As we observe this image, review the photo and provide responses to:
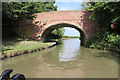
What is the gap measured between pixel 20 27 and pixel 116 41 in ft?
45.1

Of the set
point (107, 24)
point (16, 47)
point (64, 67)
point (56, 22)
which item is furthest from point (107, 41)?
point (16, 47)

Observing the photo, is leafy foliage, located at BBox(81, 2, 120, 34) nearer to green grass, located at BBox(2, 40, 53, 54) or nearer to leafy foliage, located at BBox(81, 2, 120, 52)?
leafy foliage, located at BBox(81, 2, 120, 52)

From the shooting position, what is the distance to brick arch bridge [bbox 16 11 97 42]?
1455cm

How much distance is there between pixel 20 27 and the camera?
56.4 ft

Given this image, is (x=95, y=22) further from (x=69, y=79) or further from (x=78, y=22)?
(x=69, y=79)

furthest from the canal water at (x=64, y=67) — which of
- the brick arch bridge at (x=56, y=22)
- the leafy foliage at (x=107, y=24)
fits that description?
the brick arch bridge at (x=56, y=22)

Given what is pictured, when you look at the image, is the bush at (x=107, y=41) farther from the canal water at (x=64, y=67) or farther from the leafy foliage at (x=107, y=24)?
the canal water at (x=64, y=67)

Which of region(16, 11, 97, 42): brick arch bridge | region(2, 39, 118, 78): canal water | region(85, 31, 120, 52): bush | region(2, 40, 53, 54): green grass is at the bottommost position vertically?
region(2, 39, 118, 78): canal water

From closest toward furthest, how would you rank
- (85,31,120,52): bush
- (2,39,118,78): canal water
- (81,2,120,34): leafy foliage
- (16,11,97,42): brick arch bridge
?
(2,39,118,78): canal water < (81,2,120,34): leafy foliage < (85,31,120,52): bush < (16,11,97,42): brick arch bridge

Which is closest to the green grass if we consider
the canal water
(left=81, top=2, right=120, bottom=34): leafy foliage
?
the canal water

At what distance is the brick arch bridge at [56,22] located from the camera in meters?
14.6

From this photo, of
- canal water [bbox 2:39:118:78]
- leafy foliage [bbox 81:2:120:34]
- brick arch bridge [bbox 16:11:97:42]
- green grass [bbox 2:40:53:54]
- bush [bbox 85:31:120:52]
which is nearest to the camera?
canal water [bbox 2:39:118:78]

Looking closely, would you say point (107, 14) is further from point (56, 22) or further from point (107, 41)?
point (56, 22)

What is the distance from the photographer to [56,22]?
15203 millimetres
